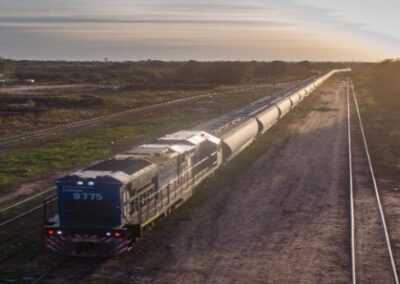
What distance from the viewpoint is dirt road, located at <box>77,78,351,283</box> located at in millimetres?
18375

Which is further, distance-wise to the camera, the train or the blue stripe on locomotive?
the blue stripe on locomotive

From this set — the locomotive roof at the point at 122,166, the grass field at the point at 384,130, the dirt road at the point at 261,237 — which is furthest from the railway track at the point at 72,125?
the locomotive roof at the point at 122,166

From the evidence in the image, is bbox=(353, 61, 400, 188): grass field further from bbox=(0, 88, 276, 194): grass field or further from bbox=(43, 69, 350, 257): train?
bbox=(0, 88, 276, 194): grass field

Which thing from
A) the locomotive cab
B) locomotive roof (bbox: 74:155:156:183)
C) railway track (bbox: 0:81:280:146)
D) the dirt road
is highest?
locomotive roof (bbox: 74:155:156:183)

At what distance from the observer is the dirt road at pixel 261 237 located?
18375 millimetres

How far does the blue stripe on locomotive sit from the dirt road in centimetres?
136

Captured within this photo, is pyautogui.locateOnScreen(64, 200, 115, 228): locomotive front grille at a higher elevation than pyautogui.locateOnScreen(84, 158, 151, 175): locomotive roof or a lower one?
lower

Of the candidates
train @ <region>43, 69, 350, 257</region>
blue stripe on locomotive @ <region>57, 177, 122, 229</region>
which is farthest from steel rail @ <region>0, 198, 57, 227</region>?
blue stripe on locomotive @ <region>57, 177, 122, 229</region>

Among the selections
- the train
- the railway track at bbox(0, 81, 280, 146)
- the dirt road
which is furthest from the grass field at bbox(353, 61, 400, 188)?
the railway track at bbox(0, 81, 280, 146)

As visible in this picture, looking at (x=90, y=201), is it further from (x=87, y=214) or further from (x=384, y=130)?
(x=384, y=130)

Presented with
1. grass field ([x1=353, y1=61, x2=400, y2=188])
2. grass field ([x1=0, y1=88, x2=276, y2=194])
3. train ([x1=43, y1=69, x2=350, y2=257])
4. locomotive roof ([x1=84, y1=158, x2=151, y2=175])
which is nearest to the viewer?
train ([x1=43, y1=69, x2=350, y2=257])

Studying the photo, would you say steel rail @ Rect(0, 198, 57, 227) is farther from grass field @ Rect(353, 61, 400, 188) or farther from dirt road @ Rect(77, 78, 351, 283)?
grass field @ Rect(353, 61, 400, 188)

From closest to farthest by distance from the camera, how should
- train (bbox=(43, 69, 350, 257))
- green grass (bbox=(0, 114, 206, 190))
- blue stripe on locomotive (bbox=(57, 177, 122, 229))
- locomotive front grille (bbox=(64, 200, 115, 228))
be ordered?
1. train (bbox=(43, 69, 350, 257))
2. blue stripe on locomotive (bbox=(57, 177, 122, 229))
3. locomotive front grille (bbox=(64, 200, 115, 228))
4. green grass (bbox=(0, 114, 206, 190))

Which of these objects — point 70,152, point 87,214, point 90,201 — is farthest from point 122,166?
point 70,152
